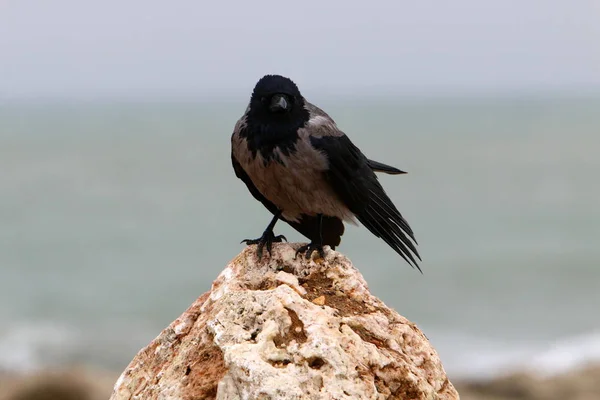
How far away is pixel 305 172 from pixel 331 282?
1.52 m

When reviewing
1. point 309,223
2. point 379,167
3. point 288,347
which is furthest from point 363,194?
point 288,347

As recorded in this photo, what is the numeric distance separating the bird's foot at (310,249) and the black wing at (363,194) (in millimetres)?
1144

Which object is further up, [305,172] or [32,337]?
[32,337]

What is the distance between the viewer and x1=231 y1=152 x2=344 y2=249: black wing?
6.55m

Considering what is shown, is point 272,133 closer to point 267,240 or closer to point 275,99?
point 275,99

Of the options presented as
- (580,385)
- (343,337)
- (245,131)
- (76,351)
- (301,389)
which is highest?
(76,351)

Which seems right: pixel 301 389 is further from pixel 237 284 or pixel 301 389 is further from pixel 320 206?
pixel 320 206

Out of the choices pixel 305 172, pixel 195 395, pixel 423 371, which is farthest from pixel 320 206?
pixel 195 395

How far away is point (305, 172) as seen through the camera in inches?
246

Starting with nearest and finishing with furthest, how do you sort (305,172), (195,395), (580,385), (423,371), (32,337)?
(195,395)
(423,371)
(305,172)
(580,385)
(32,337)

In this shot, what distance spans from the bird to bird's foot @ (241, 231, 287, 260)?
0.14m

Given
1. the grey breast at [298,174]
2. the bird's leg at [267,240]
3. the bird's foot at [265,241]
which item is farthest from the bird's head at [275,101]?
the bird's foot at [265,241]

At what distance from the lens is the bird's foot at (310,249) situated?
A: 514cm

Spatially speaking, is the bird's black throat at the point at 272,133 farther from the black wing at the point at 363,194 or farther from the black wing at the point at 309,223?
the black wing at the point at 309,223
